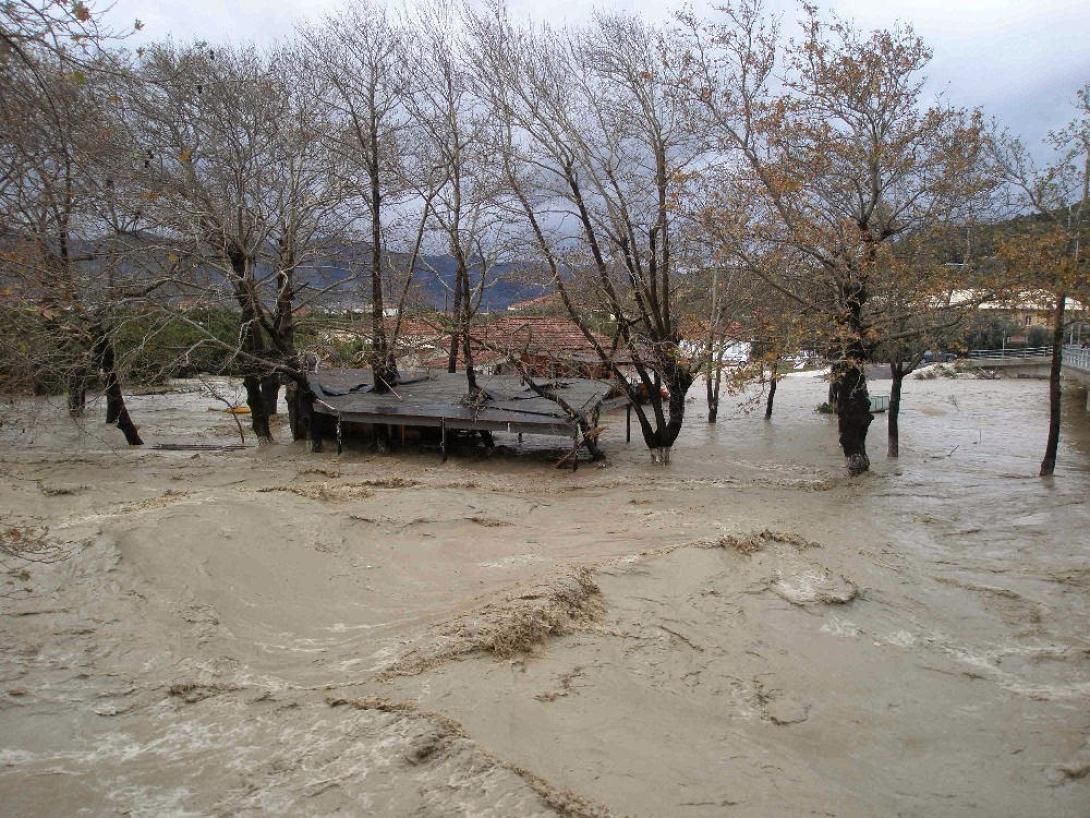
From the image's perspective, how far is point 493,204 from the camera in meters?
17.8

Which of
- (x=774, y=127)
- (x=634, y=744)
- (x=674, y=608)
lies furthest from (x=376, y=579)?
(x=774, y=127)

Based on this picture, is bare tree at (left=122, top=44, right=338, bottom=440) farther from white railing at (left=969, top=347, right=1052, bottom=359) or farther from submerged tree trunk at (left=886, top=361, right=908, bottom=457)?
white railing at (left=969, top=347, right=1052, bottom=359)

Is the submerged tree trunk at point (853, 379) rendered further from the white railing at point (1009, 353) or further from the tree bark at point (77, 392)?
the white railing at point (1009, 353)

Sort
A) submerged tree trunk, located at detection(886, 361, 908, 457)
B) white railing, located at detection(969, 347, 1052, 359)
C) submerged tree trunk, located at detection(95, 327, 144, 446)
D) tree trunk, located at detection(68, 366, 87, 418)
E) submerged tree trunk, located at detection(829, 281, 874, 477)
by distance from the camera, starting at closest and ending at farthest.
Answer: submerged tree trunk, located at detection(829, 281, 874, 477)
tree trunk, located at detection(68, 366, 87, 418)
submerged tree trunk, located at detection(95, 327, 144, 446)
submerged tree trunk, located at detection(886, 361, 908, 457)
white railing, located at detection(969, 347, 1052, 359)

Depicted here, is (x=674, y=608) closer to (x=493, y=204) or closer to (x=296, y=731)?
(x=296, y=731)

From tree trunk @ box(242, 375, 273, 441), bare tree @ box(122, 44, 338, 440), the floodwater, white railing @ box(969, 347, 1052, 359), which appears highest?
bare tree @ box(122, 44, 338, 440)

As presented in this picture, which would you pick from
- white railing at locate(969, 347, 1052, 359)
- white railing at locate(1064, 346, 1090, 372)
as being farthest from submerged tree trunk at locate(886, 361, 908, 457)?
white railing at locate(969, 347, 1052, 359)

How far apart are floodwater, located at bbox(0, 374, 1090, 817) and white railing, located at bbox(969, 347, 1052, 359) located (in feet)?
128

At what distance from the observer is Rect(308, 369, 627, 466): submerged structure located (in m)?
16.8

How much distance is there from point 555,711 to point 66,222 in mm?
15423

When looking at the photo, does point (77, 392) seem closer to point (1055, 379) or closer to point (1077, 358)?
point (1055, 379)

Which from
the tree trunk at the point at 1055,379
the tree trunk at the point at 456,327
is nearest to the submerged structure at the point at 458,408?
the tree trunk at the point at 456,327

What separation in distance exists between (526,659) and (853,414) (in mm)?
11885

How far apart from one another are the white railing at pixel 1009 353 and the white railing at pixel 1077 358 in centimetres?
1513
